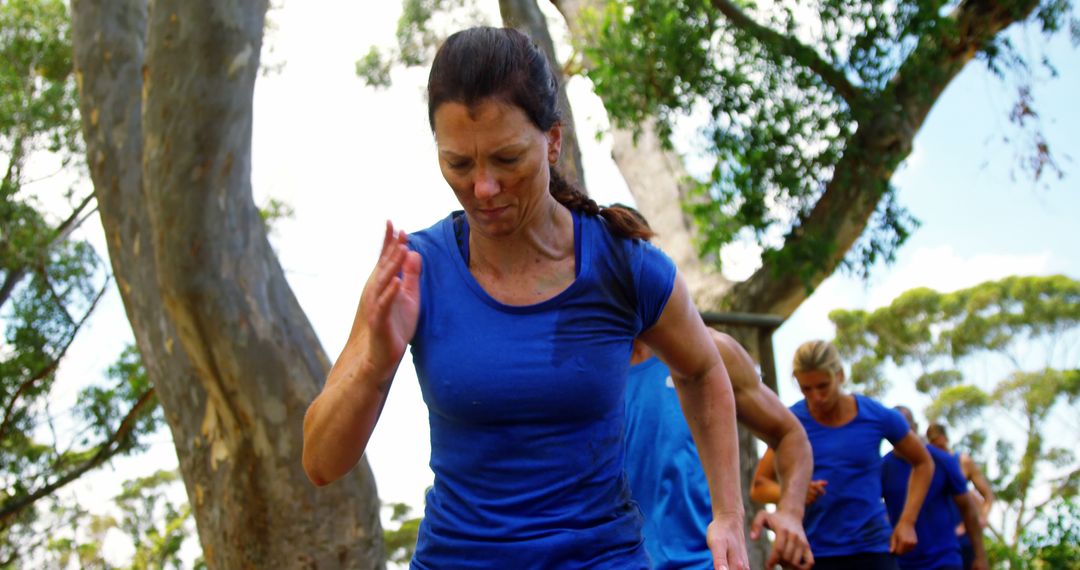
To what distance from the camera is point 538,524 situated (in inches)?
109

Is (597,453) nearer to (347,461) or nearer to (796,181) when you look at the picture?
(347,461)

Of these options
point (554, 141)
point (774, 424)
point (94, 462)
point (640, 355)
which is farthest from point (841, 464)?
point (94, 462)

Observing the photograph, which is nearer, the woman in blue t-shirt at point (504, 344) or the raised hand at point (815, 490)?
the woman in blue t-shirt at point (504, 344)

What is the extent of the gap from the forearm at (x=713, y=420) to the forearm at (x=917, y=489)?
17.5ft

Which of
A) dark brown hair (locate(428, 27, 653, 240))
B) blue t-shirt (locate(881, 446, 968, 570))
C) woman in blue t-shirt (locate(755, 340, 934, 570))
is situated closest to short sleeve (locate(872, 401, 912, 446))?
woman in blue t-shirt (locate(755, 340, 934, 570))

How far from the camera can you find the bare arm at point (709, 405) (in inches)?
120

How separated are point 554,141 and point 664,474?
1.93 metres

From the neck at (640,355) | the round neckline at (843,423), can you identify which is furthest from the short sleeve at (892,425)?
the neck at (640,355)

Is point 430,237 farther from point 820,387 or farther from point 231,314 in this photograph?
point 231,314

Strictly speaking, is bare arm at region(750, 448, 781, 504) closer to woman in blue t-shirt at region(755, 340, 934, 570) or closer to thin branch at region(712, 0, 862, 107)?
woman in blue t-shirt at region(755, 340, 934, 570)

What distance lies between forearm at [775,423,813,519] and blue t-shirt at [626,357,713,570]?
0.35m

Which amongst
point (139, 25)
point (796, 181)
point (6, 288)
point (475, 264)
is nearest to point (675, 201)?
point (796, 181)

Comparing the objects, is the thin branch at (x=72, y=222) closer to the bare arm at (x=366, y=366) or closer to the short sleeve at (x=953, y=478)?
the short sleeve at (x=953, y=478)

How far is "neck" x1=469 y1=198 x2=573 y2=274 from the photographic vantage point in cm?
292
